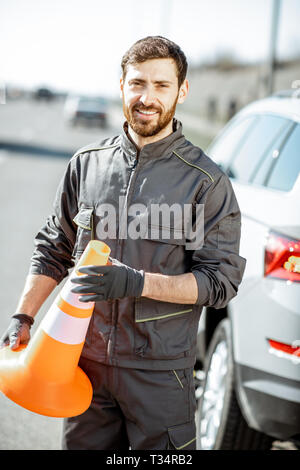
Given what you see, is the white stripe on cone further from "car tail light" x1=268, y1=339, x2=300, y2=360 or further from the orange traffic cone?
"car tail light" x1=268, y1=339, x2=300, y2=360

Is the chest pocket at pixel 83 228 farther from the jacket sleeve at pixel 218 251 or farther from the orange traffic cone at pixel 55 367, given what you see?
the jacket sleeve at pixel 218 251

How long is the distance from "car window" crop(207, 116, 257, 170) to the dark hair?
1.73 metres

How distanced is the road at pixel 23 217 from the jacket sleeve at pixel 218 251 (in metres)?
1.73

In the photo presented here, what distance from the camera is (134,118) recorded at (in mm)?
2404

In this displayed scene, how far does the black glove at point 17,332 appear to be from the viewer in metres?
2.46

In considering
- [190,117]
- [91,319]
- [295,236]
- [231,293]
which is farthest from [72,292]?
[190,117]

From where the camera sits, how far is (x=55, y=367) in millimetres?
2365

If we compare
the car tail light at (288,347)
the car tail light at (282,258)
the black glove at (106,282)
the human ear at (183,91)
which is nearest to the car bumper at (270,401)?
the car tail light at (288,347)

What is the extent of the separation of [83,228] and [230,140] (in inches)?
84.2

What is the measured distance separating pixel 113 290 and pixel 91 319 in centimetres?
39

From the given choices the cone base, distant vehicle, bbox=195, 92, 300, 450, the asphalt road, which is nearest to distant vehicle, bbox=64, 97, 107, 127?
the asphalt road

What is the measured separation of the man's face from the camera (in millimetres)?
2355

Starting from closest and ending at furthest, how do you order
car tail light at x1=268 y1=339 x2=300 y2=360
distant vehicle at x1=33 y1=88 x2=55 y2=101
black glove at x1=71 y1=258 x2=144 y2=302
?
1. black glove at x1=71 y1=258 x2=144 y2=302
2. car tail light at x1=268 y1=339 x2=300 y2=360
3. distant vehicle at x1=33 y1=88 x2=55 y2=101
